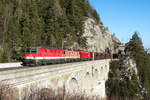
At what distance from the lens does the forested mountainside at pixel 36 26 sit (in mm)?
45406

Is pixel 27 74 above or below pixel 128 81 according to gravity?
above

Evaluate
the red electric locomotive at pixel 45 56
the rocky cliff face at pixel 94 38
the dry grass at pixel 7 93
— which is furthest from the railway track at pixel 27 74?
the rocky cliff face at pixel 94 38

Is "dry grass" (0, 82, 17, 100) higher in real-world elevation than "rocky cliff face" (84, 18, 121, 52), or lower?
lower

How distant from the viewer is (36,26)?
54750 millimetres

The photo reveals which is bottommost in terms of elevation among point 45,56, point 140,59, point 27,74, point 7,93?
point 140,59

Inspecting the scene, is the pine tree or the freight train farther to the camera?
the pine tree

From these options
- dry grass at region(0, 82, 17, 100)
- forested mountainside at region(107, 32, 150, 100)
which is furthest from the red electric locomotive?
forested mountainside at region(107, 32, 150, 100)

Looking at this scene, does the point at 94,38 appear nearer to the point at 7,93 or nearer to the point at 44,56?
the point at 44,56

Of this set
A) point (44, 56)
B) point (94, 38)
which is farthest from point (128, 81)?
point (44, 56)

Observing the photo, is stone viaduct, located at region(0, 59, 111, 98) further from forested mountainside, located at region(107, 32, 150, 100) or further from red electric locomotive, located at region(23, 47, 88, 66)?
forested mountainside, located at region(107, 32, 150, 100)

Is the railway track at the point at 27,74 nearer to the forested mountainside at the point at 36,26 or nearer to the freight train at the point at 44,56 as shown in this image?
the freight train at the point at 44,56

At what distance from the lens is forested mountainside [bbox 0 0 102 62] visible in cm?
4541

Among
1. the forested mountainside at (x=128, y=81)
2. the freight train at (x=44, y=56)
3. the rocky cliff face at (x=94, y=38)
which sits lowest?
the forested mountainside at (x=128, y=81)

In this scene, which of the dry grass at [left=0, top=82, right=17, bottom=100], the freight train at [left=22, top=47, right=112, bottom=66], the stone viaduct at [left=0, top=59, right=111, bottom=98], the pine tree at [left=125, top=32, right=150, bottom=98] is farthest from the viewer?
the pine tree at [left=125, top=32, right=150, bottom=98]
